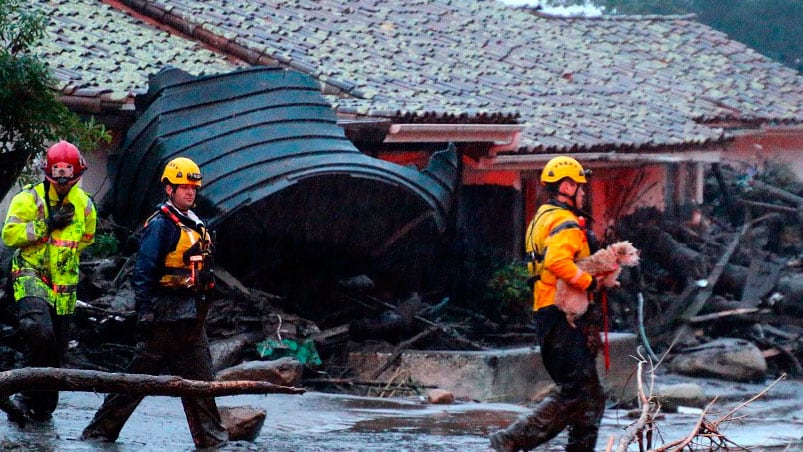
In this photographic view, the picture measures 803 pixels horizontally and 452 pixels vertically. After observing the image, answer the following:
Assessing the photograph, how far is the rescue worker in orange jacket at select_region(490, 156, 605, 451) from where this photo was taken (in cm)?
748

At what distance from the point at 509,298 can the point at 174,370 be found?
6.86 meters

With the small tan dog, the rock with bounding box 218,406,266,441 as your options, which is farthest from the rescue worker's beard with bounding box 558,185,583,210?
the rock with bounding box 218,406,266,441

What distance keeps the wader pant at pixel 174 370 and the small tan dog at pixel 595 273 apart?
2104 mm

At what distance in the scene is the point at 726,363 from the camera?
14086mm

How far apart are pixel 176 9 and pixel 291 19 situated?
2.25 m

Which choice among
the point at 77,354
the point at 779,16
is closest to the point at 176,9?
the point at 77,354

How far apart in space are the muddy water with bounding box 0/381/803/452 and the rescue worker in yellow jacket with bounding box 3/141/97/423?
1.59ft

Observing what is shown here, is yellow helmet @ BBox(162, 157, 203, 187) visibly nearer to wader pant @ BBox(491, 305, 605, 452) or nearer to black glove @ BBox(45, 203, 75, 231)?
black glove @ BBox(45, 203, 75, 231)

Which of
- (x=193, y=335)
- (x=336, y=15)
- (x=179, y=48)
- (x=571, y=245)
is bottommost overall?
(x=193, y=335)

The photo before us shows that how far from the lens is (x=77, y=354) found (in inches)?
388

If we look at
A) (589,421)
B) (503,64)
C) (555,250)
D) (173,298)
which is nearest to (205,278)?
(173,298)

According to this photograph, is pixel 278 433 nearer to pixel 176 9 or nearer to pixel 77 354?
pixel 77 354

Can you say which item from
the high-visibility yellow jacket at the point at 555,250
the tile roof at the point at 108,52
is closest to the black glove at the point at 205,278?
the high-visibility yellow jacket at the point at 555,250

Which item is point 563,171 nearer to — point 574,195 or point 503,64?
point 574,195
